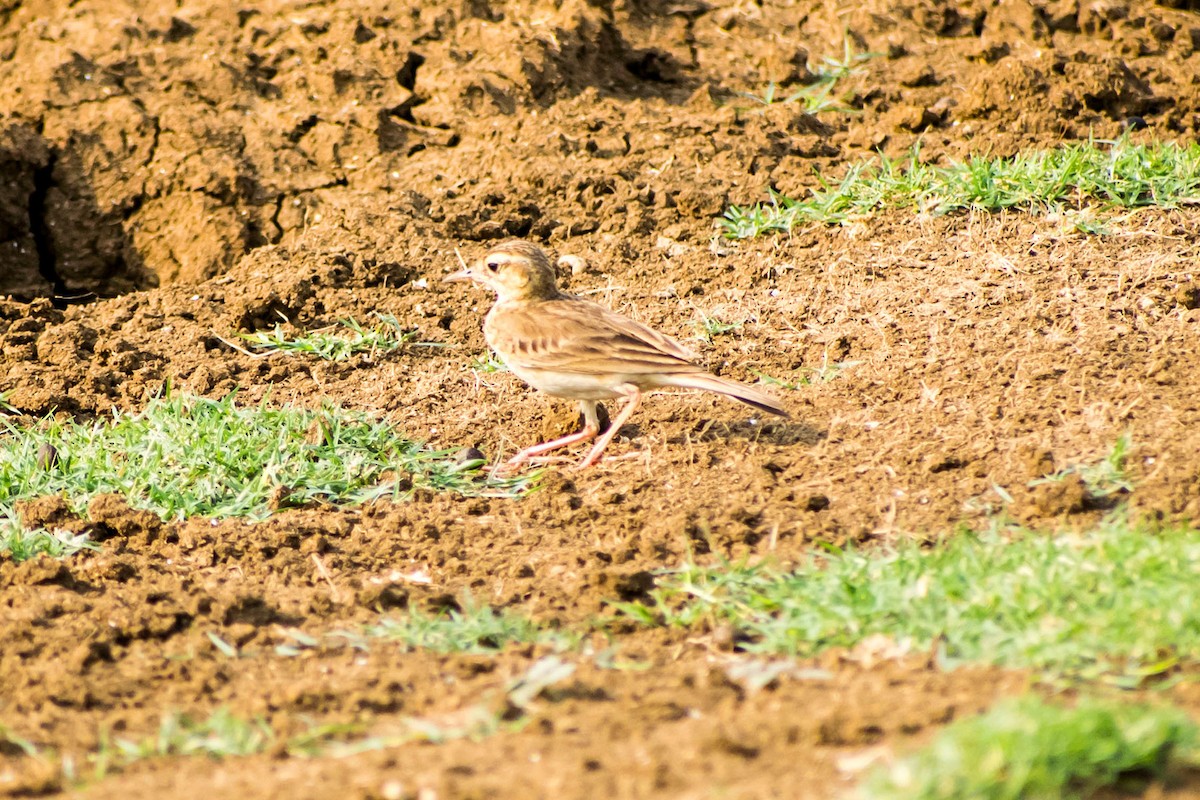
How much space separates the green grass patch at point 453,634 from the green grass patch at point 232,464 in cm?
127

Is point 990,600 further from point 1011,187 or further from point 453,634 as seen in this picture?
point 1011,187

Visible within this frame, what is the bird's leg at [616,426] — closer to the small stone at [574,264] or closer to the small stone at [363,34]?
the small stone at [574,264]

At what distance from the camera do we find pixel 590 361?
6.52 m

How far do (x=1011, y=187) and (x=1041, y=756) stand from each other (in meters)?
5.59

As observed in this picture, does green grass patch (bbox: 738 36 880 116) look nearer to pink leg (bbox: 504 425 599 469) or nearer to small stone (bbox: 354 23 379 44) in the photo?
small stone (bbox: 354 23 379 44)

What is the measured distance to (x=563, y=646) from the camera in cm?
473

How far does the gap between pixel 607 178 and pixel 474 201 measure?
86 cm

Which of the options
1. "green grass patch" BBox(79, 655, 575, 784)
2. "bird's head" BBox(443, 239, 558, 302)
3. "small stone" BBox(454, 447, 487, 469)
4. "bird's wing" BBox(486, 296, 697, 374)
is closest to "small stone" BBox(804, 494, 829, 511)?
"bird's wing" BBox(486, 296, 697, 374)

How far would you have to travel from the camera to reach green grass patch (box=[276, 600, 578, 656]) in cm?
480

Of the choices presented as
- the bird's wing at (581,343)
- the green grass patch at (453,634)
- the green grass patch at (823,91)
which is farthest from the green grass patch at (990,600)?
the green grass patch at (823,91)

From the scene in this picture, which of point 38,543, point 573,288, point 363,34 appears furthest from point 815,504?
point 363,34

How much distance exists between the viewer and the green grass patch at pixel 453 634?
4.80m

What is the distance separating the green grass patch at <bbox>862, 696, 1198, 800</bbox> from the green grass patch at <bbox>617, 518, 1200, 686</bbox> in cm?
52

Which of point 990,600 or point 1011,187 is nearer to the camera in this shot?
point 990,600
